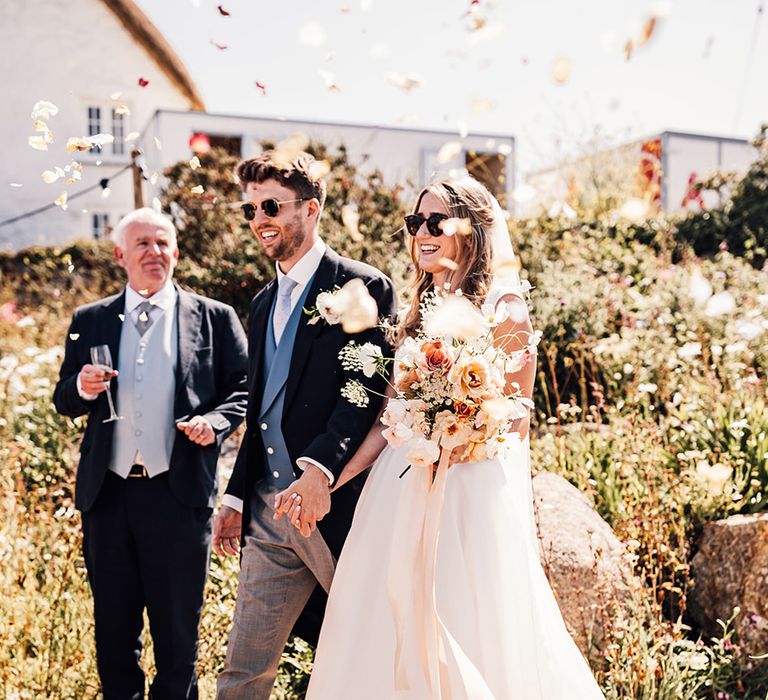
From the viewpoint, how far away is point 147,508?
11.1 ft

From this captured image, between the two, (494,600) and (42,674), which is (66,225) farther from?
(494,600)

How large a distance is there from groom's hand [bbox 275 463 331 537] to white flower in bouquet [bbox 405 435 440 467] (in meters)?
0.42

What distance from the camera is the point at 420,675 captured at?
2504mm

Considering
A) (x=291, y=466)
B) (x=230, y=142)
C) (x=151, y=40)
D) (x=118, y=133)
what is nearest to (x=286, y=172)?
(x=291, y=466)

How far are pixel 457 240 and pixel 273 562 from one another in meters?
1.35

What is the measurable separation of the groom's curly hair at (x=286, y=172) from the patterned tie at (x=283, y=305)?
34 cm

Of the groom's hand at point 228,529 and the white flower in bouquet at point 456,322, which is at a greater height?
the white flower in bouquet at point 456,322

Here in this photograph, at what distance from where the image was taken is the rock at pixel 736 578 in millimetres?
3666

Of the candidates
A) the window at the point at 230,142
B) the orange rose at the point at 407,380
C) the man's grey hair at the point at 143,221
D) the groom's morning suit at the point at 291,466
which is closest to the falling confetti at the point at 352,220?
the man's grey hair at the point at 143,221

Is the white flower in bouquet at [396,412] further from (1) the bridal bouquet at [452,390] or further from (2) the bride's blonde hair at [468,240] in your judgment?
(2) the bride's blonde hair at [468,240]

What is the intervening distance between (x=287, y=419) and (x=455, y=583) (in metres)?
0.86

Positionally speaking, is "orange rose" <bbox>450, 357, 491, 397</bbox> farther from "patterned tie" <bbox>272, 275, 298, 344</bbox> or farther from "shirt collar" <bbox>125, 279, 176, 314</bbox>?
"shirt collar" <bbox>125, 279, 176, 314</bbox>

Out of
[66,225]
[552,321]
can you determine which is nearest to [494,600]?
[552,321]

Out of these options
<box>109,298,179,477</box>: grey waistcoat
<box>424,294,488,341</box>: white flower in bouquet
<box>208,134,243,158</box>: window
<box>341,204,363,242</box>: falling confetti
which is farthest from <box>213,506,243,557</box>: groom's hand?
<box>208,134,243,158</box>: window
